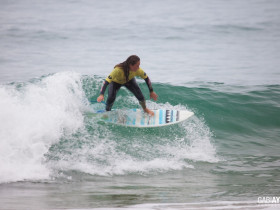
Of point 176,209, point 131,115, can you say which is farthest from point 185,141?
point 176,209

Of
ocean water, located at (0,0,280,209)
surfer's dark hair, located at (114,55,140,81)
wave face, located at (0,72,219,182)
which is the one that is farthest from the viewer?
surfer's dark hair, located at (114,55,140,81)

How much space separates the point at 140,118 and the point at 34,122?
241 cm

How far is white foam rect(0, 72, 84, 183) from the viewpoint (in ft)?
20.7

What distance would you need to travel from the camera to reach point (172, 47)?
27938mm

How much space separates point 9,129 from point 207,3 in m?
43.4

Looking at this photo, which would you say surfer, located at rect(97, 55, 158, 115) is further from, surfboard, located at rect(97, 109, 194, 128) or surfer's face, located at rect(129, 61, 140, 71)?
surfboard, located at rect(97, 109, 194, 128)

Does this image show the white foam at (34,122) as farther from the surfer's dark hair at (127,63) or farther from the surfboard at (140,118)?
the surfer's dark hair at (127,63)

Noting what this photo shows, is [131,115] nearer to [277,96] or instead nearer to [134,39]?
[277,96]

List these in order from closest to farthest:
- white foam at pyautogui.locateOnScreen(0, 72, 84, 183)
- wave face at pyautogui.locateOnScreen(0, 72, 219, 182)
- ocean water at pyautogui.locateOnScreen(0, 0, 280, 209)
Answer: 1. ocean water at pyautogui.locateOnScreen(0, 0, 280, 209)
2. white foam at pyautogui.locateOnScreen(0, 72, 84, 183)
3. wave face at pyautogui.locateOnScreen(0, 72, 219, 182)

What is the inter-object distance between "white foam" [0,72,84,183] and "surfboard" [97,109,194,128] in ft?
2.25

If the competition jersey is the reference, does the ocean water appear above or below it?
below

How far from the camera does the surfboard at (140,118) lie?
855 centimetres

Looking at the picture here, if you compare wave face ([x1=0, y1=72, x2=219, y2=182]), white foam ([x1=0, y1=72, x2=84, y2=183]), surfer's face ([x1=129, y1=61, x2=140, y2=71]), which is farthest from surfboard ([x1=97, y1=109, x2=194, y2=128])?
surfer's face ([x1=129, y1=61, x2=140, y2=71])

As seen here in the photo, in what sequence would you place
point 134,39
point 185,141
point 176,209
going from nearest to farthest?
point 176,209 → point 185,141 → point 134,39
